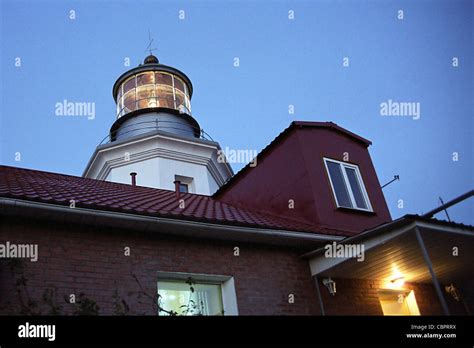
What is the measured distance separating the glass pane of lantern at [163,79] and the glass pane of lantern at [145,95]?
36 centimetres

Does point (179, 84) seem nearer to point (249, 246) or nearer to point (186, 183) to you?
point (186, 183)

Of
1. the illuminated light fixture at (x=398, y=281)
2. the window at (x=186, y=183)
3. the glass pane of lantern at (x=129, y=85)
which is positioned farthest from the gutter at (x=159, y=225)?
the glass pane of lantern at (x=129, y=85)

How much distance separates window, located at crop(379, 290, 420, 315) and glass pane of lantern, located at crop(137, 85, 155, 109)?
40.1 feet

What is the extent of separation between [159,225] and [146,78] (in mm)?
13182

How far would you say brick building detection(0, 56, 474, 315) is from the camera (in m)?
5.79

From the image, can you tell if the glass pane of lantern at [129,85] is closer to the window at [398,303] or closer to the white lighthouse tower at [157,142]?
the white lighthouse tower at [157,142]

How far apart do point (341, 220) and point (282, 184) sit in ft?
5.50

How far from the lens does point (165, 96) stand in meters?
18.7

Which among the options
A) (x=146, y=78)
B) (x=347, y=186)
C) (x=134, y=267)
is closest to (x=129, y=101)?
(x=146, y=78)
